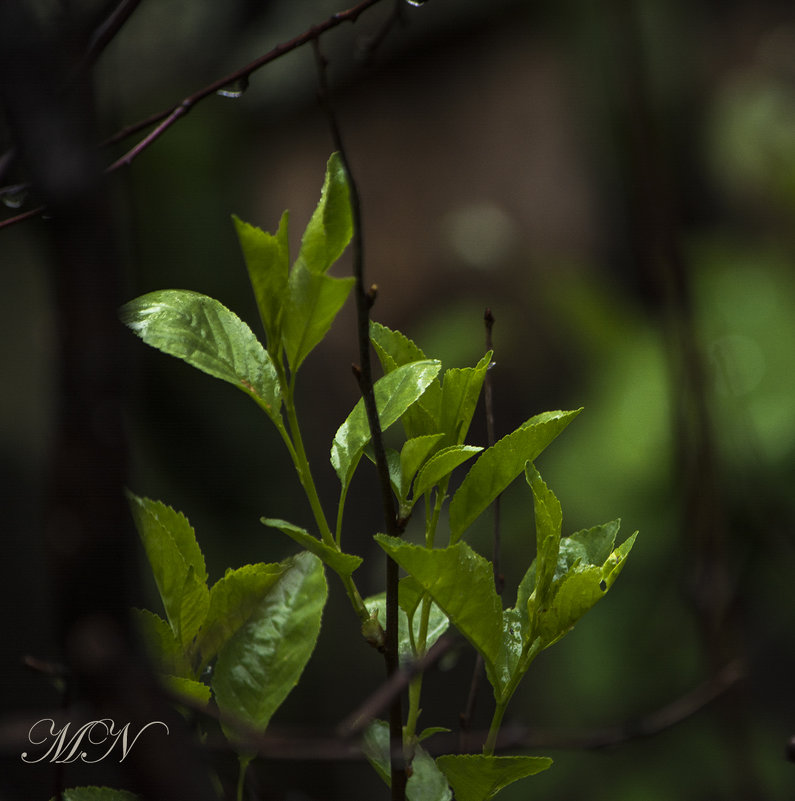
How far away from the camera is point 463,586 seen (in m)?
0.27

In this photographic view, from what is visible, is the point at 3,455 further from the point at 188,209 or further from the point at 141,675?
the point at 141,675

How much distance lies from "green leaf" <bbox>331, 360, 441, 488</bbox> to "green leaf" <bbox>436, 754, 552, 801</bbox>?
100 mm

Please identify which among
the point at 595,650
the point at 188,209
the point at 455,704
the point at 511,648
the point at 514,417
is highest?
the point at 188,209

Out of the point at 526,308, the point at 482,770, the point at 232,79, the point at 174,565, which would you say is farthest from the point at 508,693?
the point at 526,308

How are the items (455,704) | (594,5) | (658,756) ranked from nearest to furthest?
(658,756) < (455,704) < (594,5)

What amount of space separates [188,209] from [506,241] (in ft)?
3.01

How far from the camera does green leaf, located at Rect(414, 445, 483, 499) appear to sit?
0.92 ft

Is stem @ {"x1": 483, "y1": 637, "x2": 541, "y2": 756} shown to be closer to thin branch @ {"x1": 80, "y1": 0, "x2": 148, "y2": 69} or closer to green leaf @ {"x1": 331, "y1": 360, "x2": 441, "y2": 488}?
green leaf @ {"x1": 331, "y1": 360, "x2": 441, "y2": 488}

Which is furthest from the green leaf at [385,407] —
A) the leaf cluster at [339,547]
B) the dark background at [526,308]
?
the dark background at [526,308]

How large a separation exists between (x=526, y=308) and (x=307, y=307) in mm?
1828

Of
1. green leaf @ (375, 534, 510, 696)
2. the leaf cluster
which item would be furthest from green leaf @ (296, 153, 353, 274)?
green leaf @ (375, 534, 510, 696)

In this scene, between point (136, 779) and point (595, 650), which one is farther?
point (595, 650)

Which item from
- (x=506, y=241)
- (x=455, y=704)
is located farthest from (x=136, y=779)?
(x=506, y=241)

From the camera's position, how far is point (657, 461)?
1.38m
